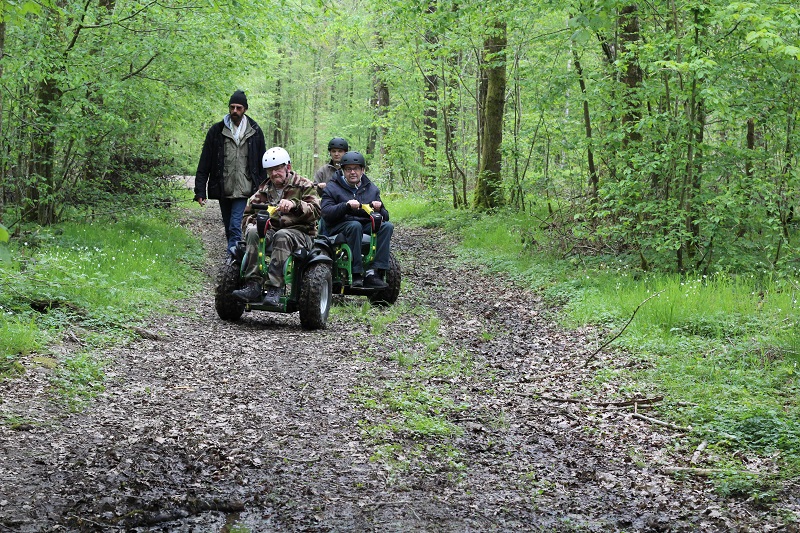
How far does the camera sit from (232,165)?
9578 mm

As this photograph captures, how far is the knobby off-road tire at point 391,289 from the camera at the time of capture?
362 inches

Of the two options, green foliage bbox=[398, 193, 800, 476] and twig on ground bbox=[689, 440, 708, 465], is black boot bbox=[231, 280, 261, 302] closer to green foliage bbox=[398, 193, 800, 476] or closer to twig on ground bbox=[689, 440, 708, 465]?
green foliage bbox=[398, 193, 800, 476]

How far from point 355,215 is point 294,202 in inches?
45.2

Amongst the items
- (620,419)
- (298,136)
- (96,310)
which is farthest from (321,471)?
(298,136)

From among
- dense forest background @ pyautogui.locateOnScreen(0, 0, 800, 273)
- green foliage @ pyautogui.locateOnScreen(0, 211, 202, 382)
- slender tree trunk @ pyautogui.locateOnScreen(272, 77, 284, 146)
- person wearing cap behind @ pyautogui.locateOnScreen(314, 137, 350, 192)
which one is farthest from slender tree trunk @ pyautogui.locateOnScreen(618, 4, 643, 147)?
slender tree trunk @ pyautogui.locateOnScreen(272, 77, 284, 146)

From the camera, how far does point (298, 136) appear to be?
152 ft

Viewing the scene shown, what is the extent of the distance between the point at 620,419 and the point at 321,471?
217cm

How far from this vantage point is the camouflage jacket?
7977 millimetres

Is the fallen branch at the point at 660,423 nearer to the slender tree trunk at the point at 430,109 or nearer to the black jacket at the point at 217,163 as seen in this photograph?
the black jacket at the point at 217,163

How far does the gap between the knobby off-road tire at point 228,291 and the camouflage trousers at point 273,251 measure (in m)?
0.12

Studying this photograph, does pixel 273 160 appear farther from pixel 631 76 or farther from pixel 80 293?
pixel 631 76

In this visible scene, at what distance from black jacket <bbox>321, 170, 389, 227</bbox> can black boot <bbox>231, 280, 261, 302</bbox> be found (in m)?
1.56

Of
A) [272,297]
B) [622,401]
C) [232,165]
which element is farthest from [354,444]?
[232,165]

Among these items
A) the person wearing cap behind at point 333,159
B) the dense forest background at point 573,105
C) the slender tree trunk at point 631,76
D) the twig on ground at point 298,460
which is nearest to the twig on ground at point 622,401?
the twig on ground at point 298,460
